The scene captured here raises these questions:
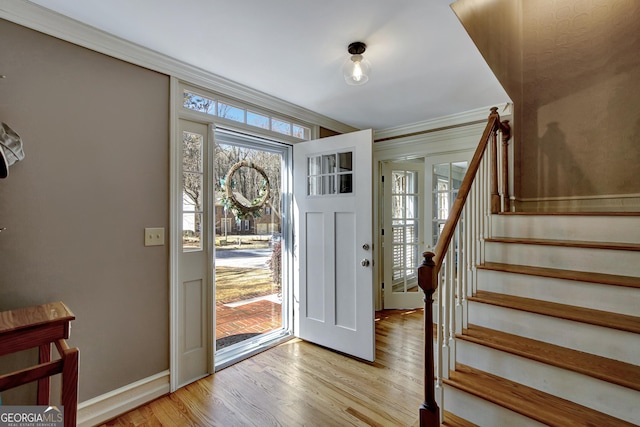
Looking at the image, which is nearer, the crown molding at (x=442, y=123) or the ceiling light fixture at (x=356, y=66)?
the ceiling light fixture at (x=356, y=66)

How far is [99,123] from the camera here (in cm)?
182

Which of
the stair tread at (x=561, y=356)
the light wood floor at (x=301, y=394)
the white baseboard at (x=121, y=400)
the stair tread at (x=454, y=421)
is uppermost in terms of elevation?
the stair tread at (x=561, y=356)

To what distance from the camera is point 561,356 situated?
140 cm

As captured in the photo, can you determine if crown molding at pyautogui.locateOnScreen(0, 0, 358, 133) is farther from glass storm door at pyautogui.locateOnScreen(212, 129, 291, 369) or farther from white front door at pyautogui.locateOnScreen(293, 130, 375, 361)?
white front door at pyautogui.locateOnScreen(293, 130, 375, 361)

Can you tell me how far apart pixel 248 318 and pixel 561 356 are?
97.5 inches

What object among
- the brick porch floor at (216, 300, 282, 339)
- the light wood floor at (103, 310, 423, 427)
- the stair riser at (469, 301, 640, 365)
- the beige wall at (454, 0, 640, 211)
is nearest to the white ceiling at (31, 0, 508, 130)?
the beige wall at (454, 0, 640, 211)

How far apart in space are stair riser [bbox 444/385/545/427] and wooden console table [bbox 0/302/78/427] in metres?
1.67

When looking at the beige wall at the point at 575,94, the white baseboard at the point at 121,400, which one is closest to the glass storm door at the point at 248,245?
the white baseboard at the point at 121,400

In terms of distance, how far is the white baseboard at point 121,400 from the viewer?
175 cm

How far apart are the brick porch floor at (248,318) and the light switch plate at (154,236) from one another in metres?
0.97

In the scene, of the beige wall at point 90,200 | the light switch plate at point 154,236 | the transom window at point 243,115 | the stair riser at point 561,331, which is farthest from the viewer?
the transom window at point 243,115

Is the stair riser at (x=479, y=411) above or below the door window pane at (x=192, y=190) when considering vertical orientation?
below

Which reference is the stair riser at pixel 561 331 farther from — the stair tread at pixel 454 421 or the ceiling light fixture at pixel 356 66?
the ceiling light fixture at pixel 356 66

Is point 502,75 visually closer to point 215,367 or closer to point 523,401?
point 523,401
